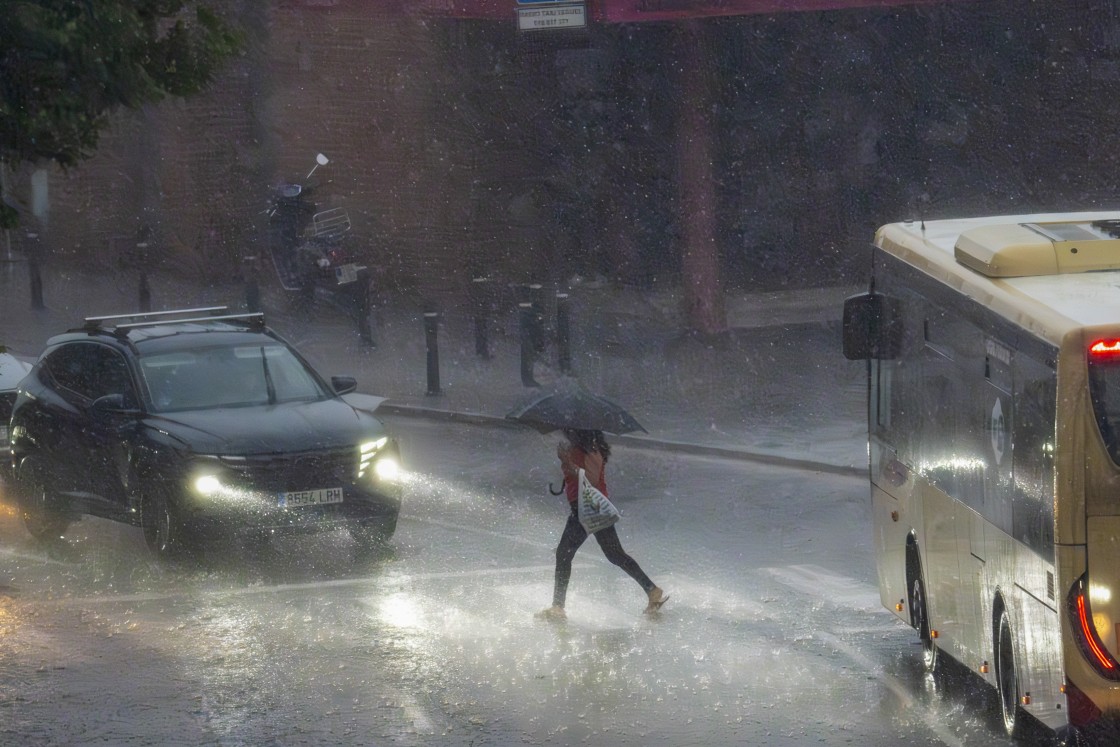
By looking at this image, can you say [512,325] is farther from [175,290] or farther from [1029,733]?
[1029,733]

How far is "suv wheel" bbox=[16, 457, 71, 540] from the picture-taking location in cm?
1334

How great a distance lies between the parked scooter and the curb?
20.0ft

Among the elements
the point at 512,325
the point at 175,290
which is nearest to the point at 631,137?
the point at 512,325

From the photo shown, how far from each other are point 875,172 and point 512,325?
6700 mm

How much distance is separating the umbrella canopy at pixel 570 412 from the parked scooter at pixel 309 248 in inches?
602

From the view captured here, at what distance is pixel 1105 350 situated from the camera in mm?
6414

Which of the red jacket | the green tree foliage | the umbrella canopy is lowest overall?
the red jacket

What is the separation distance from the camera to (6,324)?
25.2 m

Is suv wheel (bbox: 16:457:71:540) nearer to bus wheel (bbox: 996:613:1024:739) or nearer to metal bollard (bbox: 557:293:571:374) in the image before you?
bus wheel (bbox: 996:613:1024:739)

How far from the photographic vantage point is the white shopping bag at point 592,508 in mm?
10039

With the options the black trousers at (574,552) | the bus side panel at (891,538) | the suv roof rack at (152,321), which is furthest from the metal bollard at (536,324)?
the bus side panel at (891,538)

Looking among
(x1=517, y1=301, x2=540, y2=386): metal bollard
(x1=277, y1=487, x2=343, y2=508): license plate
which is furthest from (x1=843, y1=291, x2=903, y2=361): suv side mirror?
(x1=517, y1=301, x2=540, y2=386): metal bollard

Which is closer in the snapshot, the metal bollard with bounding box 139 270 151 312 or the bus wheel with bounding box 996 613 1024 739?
the bus wheel with bounding box 996 613 1024 739

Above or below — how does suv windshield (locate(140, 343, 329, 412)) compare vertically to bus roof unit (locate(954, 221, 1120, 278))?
below
